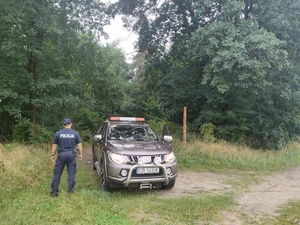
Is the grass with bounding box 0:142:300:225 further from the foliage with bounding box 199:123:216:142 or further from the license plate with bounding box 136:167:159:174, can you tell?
the foliage with bounding box 199:123:216:142

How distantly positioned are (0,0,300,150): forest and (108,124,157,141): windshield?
13.6ft

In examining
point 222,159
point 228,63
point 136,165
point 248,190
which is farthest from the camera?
point 222,159

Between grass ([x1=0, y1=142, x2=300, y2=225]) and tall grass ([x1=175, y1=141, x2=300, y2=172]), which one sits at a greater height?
grass ([x1=0, y1=142, x2=300, y2=225])

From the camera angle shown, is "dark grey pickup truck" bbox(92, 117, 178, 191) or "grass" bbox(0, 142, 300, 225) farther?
"dark grey pickup truck" bbox(92, 117, 178, 191)

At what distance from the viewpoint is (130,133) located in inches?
293

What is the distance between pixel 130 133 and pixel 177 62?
383 inches

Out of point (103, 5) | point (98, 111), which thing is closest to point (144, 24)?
point (103, 5)

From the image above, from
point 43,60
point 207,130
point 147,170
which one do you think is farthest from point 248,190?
point 43,60

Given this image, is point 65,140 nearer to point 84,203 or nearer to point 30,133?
point 84,203

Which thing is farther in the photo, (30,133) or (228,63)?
(30,133)

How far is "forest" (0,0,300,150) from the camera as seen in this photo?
33.2 ft

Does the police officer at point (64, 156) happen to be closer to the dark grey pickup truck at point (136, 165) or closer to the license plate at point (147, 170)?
the dark grey pickup truck at point (136, 165)

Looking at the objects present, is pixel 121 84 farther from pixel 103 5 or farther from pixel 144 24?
pixel 103 5

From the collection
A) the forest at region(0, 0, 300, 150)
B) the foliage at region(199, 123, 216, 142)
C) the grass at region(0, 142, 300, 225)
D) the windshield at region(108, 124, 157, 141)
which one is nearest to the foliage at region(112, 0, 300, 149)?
the forest at region(0, 0, 300, 150)
